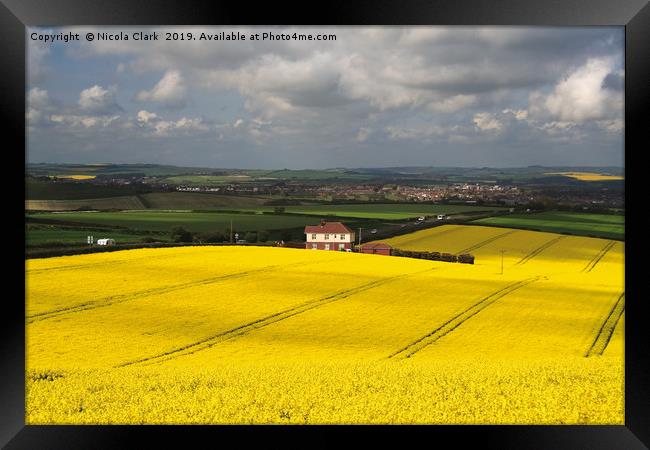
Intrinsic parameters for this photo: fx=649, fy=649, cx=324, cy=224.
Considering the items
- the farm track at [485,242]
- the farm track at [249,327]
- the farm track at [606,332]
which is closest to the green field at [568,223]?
the farm track at [485,242]

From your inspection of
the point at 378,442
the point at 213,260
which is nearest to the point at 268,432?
the point at 378,442

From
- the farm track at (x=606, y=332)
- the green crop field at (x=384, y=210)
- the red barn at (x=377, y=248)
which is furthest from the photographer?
the green crop field at (x=384, y=210)

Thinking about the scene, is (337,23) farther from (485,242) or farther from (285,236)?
(485,242)

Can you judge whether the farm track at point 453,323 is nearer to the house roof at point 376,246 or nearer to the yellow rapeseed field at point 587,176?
the yellow rapeseed field at point 587,176

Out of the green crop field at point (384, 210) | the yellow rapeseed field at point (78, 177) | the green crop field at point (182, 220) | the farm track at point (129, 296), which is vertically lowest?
the farm track at point (129, 296)

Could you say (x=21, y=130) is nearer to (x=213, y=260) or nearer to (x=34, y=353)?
(x=34, y=353)
